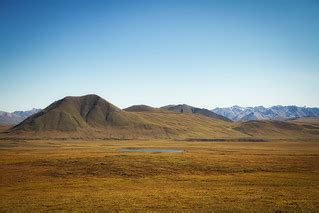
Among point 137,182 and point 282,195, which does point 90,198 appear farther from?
point 282,195

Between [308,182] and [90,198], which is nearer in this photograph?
[90,198]

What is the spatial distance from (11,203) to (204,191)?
2022 centimetres

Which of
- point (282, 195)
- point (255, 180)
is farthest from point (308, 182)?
point (282, 195)

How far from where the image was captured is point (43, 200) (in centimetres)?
3039

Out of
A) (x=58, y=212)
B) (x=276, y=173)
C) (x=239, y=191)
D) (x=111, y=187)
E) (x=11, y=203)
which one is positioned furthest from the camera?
(x=276, y=173)

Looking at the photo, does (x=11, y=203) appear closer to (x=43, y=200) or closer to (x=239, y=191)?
(x=43, y=200)

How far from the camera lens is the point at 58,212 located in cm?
2625

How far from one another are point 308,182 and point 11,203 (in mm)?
35512

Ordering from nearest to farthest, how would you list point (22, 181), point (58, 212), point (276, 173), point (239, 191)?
point (58, 212), point (239, 191), point (22, 181), point (276, 173)

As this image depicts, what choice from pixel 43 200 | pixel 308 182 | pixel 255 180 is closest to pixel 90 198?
pixel 43 200

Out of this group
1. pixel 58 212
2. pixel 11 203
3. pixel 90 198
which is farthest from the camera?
pixel 90 198

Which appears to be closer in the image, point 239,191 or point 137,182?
point 239,191

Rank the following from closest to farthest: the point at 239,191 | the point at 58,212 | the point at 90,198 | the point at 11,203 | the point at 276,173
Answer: the point at 58,212, the point at 11,203, the point at 90,198, the point at 239,191, the point at 276,173

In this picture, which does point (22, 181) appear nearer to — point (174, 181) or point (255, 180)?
point (174, 181)
